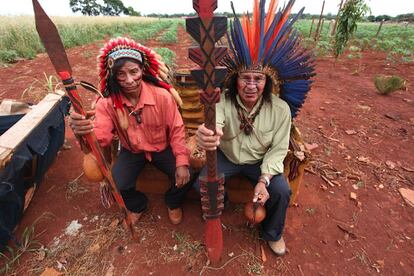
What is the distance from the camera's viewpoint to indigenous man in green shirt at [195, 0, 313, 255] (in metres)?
1.70

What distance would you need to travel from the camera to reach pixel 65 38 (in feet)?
36.2

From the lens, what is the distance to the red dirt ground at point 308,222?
6.39 feet

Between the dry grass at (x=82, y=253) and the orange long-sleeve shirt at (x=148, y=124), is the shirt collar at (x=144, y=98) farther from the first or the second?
the dry grass at (x=82, y=253)

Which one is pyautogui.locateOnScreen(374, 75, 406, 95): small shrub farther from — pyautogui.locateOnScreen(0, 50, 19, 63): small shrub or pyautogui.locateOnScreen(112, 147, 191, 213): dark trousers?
pyautogui.locateOnScreen(0, 50, 19, 63): small shrub

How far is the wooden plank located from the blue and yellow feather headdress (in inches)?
66.7

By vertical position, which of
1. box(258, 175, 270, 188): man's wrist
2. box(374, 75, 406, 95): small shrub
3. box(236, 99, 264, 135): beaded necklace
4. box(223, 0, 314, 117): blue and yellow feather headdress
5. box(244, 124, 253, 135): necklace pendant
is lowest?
box(374, 75, 406, 95): small shrub

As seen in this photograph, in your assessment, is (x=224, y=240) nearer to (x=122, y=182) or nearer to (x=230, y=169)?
(x=230, y=169)

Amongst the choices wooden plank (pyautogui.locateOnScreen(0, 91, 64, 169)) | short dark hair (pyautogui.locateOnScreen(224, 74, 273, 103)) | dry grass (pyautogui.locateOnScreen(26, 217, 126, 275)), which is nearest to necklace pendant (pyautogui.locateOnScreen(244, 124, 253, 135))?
short dark hair (pyautogui.locateOnScreen(224, 74, 273, 103))

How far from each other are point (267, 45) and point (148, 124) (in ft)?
3.61

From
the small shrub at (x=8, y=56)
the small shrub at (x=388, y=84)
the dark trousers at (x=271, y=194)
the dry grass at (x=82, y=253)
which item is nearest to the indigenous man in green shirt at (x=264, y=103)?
the dark trousers at (x=271, y=194)

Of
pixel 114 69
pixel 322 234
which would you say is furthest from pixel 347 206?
pixel 114 69

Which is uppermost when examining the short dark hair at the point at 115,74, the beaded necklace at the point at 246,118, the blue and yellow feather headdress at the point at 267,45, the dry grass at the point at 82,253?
the blue and yellow feather headdress at the point at 267,45

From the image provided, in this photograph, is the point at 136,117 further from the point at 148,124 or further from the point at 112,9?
the point at 112,9

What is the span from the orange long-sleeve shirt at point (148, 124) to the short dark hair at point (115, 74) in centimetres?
9
